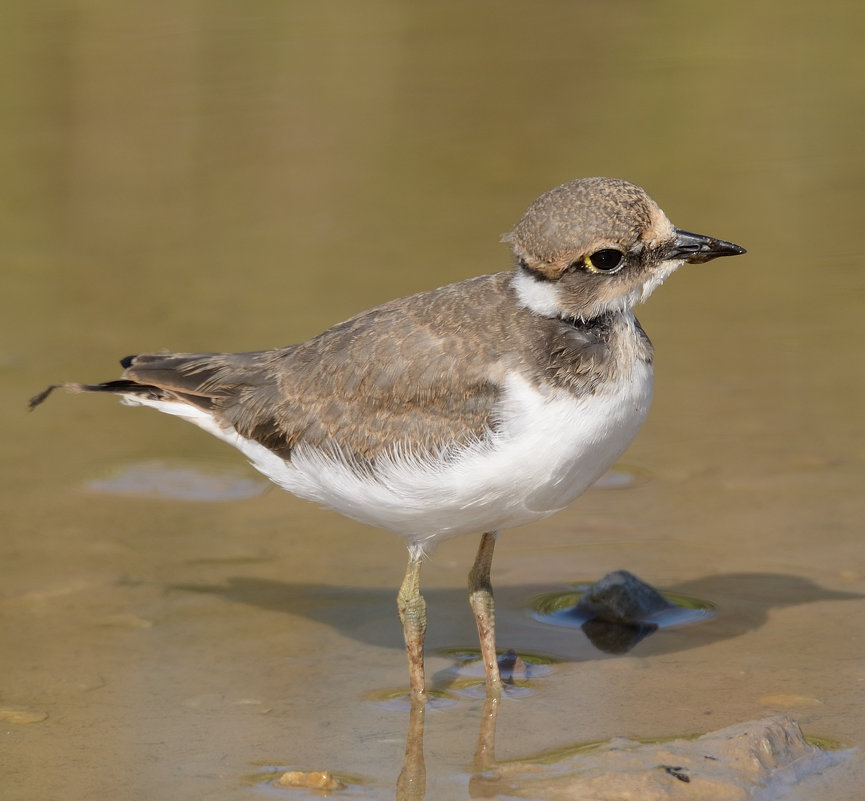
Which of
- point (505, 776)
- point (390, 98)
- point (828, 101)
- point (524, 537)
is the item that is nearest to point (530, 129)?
point (390, 98)

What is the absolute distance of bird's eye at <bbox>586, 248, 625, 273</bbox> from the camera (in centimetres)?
638

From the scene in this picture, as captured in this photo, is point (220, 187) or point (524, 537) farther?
point (220, 187)

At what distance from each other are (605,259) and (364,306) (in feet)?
15.2

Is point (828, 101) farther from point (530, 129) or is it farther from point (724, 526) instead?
point (724, 526)

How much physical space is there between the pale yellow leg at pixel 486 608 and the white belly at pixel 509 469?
0.35 m

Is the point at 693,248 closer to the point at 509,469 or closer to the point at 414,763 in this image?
the point at 509,469

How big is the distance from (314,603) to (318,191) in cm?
646

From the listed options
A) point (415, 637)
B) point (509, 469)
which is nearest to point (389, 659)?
point (415, 637)

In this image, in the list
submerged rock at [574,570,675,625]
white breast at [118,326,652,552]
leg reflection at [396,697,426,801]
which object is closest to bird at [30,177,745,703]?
white breast at [118,326,652,552]

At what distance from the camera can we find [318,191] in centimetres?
1336

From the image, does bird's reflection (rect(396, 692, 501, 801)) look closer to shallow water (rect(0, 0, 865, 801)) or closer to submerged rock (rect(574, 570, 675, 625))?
shallow water (rect(0, 0, 865, 801))

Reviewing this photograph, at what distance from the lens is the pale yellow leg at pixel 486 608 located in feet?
22.4

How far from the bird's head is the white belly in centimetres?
38

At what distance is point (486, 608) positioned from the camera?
274 inches
